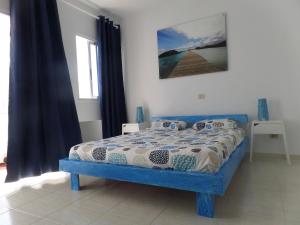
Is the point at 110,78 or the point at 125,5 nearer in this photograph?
the point at 125,5

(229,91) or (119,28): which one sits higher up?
(119,28)

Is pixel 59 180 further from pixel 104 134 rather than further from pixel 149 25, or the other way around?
pixel 149 25

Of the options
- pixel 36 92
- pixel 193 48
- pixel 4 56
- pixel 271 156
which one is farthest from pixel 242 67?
pixel 4 56

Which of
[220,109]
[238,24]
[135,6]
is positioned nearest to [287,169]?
[220,109]

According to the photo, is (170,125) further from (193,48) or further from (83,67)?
(83,67)

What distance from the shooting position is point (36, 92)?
2863 mm

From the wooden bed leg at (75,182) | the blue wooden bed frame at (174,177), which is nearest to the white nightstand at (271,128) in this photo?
the blue wooden bed frame at (174,177)

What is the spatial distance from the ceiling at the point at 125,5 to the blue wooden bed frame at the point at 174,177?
290 cm

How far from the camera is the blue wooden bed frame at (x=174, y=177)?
1.58 m

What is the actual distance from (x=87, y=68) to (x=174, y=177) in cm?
306

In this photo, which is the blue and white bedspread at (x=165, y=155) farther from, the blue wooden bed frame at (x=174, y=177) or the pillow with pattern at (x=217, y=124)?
the pillow with pattern at (x=217, y=124)

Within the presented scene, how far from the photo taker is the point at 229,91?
355 centimetres

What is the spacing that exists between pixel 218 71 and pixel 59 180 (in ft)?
9.23

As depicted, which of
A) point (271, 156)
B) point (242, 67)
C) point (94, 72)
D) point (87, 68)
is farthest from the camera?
point (94, 72)
